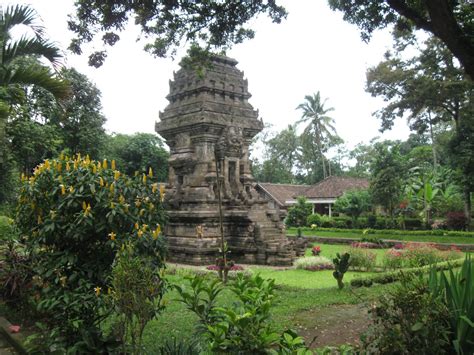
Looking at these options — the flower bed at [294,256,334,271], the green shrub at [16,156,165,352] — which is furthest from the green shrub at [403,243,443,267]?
the green shrub at [16,156,165,352]

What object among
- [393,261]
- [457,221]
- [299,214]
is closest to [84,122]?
[299,214]

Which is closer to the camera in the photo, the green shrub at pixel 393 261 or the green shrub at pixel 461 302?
the green shrub at pixel 461 302

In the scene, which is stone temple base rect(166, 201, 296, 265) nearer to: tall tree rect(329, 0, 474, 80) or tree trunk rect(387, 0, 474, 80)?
tall tree rect(329, 0, 474, 80)

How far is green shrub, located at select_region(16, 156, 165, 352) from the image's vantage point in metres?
4.57

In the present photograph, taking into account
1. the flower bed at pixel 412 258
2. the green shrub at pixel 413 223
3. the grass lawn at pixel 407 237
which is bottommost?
the flower bed at pixel 412 258

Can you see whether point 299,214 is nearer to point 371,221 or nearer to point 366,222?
point 366,222

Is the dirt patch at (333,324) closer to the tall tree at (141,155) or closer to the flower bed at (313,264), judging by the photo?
the flower bed at (313,264)

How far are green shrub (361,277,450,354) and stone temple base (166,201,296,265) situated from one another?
10856 mm

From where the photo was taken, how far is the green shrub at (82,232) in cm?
457

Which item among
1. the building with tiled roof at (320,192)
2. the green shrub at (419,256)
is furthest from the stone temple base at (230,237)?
the building with tiled roof at (320,192)

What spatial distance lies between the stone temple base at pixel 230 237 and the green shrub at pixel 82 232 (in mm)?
9561

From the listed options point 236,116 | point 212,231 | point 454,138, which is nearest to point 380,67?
point 454,138

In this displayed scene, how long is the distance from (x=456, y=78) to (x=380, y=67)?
425 centimetres

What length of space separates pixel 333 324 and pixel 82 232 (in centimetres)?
392
